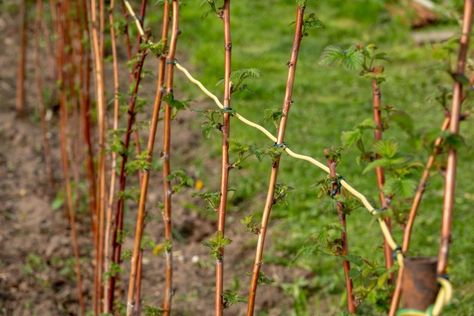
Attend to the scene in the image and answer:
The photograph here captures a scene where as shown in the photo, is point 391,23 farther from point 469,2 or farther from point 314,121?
point 469,2

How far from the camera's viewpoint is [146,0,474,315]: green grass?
11.2 ft

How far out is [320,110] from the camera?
518 centimetres

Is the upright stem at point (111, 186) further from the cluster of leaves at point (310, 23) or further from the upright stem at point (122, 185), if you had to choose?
the cluster of leaves at point (310, 23)

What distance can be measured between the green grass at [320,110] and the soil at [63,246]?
0.16 metres

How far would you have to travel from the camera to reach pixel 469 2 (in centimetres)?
119

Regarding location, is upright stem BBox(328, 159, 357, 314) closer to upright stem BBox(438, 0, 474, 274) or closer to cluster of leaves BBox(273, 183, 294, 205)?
cluster of leaves BBox(273, 183, 294, 205)

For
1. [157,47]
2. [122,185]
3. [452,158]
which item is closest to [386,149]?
[452,158]

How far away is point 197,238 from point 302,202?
0.56m

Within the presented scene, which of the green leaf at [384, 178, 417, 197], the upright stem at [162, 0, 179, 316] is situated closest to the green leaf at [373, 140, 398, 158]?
the green leaf at [384, 178, 417, 197]

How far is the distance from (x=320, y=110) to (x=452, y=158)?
157 inches

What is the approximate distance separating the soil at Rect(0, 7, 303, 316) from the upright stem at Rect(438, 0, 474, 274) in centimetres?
156

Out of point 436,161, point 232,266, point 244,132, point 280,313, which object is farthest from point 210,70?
point 436,161

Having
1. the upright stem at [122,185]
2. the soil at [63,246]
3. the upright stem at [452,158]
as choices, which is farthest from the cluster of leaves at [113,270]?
the upright stem at [452,158]

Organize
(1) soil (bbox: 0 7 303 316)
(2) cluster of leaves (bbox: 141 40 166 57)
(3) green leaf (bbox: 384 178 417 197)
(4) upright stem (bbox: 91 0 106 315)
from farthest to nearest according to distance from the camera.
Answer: (1) soil (bbox: 0 7 303 316) → (4) upright stem (bbox: 91 0 106 315) → (2) cluster of leaves (bbox: 141 40 166 57) → (3) green leaf (bbox: 384 178 417 197)
